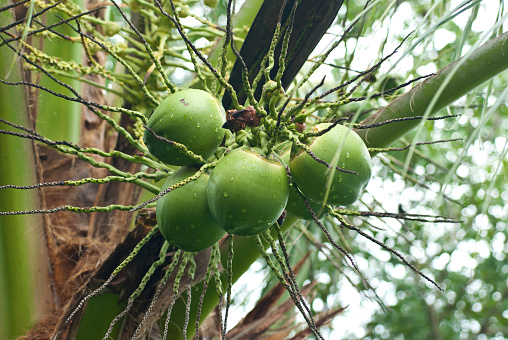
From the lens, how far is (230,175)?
90cm

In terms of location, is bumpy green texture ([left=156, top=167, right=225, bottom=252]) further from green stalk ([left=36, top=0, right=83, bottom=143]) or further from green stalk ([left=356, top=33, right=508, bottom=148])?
green stalk ([left=36, top=0, right=83, bottom=143])

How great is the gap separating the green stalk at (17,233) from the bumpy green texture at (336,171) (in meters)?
0.98

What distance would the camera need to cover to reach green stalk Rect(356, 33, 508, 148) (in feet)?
3.45

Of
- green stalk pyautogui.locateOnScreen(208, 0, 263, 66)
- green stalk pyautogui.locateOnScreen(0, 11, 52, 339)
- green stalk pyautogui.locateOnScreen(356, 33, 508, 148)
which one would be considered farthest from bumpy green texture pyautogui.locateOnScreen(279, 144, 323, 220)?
green stalk pyautogui.locateOnScreen(0, 11, 52, 339)

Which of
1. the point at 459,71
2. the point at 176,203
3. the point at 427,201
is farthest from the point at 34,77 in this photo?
the point at 427,201

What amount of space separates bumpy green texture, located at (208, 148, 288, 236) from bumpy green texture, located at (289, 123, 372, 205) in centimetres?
4

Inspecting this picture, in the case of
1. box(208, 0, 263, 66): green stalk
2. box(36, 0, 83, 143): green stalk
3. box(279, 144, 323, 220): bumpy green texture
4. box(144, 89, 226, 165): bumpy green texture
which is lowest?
box(279, 144, 323, 220): bumpy green texture

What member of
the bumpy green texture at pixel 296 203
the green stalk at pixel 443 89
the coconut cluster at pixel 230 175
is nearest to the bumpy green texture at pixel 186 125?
the coconut cluster at pixel 230 175

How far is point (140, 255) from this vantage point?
1.26m

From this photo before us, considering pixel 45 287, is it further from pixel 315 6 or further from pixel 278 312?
pixel 315 6

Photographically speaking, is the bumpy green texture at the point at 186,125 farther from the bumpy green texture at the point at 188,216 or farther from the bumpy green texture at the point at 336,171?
the bumpy green texture at the point at 336,171

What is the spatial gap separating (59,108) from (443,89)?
1.41m

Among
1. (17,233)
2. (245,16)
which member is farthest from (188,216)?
(245,16)

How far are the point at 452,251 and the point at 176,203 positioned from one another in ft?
16.9
